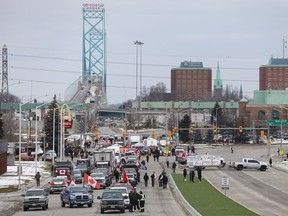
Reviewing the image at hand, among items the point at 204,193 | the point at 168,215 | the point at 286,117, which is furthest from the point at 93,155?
the point at 286,117

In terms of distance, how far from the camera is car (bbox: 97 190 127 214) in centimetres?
4630

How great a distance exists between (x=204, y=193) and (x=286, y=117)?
132m

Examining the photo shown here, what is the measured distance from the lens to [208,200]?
5456 cm

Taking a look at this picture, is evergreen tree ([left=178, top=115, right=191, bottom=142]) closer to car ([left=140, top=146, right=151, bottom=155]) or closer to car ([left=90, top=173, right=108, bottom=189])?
car ([left=140, top=146, right=151, bottom=155])

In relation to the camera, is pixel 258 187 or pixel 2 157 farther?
pixel 2 157

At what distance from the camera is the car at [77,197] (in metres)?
50.7

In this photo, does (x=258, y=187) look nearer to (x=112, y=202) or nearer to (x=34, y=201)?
(x=34, y=201)

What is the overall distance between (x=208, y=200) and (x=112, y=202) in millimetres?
9795

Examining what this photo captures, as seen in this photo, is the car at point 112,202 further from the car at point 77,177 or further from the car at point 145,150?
the car at point 145,150

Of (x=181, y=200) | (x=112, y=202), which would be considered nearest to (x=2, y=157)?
(x=181, y=200)

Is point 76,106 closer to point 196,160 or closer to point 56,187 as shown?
point 196,160

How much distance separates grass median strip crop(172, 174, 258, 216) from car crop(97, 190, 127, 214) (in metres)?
3.93

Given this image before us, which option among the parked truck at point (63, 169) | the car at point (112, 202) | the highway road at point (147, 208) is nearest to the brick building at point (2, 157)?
the parked truck at point (63, 169)

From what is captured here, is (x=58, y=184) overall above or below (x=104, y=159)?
below
